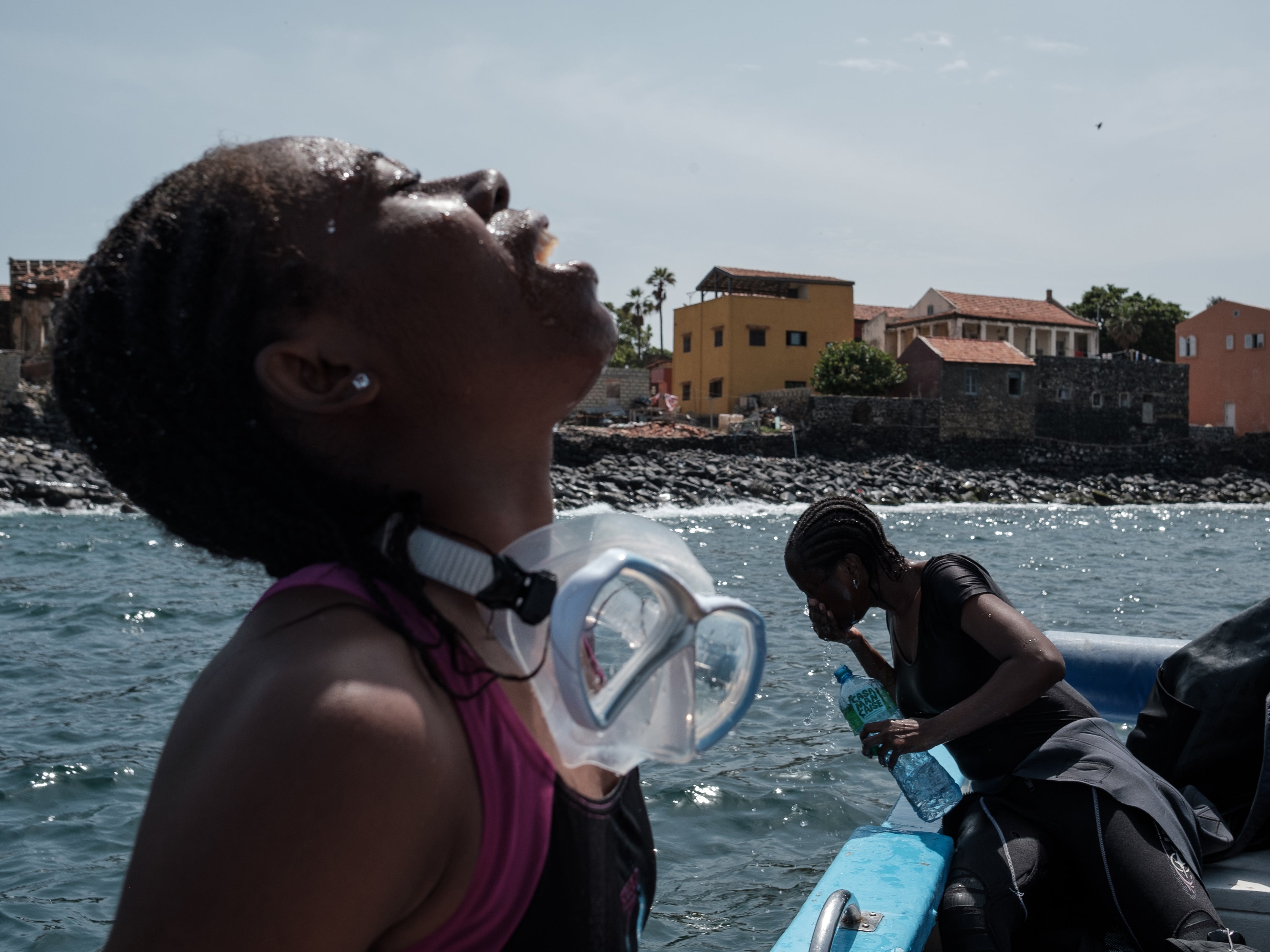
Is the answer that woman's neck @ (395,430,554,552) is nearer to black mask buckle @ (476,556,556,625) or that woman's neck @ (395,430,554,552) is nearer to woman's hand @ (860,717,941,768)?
black mask buckle @ (476,556,556,625)

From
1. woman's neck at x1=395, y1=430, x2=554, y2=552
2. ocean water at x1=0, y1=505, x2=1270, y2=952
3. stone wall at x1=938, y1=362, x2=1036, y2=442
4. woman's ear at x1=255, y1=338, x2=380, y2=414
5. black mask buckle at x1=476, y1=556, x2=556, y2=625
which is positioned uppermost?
stone wall at x1=938, y1=362, x2=1036, y2=442

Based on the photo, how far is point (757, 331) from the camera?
49688mm

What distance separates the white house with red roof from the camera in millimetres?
54781

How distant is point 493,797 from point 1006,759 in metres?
3.08

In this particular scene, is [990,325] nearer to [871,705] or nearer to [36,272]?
[36,272]

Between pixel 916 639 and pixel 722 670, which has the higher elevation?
pixel 722 670

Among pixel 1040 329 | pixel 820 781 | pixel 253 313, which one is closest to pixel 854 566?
pixel 253 313

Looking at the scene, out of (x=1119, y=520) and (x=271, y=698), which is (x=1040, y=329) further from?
(x=271, y=698)

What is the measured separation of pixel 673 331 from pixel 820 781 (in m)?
48.5

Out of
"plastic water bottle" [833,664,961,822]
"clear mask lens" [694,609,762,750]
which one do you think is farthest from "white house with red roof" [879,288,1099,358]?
"clear mask lens" [694,609,762,750]

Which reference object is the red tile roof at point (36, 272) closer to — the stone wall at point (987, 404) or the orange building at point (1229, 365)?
the stone wall at point (987, 404)

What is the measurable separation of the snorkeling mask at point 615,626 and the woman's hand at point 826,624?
2884mm

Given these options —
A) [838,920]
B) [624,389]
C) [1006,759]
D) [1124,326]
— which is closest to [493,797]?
[838,920]

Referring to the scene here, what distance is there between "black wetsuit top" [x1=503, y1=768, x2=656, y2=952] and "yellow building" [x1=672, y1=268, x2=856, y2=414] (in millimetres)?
48361
